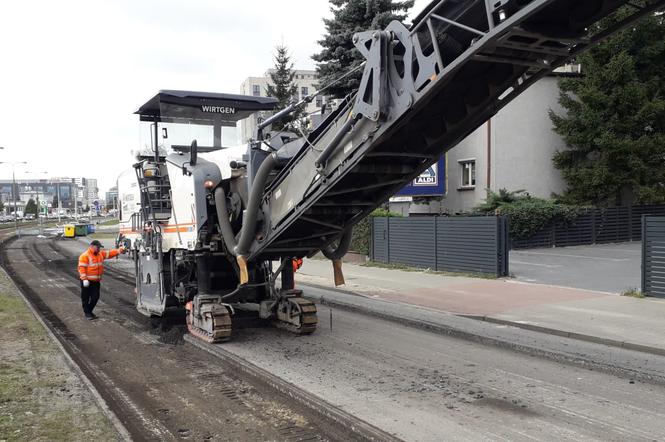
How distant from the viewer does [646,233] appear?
39.2ft

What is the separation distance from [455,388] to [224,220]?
3.79m

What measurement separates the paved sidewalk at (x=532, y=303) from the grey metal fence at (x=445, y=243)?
2.42ft

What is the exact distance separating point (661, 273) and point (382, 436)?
9.39m

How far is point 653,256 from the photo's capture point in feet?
38.7

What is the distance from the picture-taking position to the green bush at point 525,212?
20609 millimetres

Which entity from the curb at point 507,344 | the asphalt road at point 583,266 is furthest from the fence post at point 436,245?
the curb at point 507,344

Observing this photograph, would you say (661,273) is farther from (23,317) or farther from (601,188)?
(601,188)

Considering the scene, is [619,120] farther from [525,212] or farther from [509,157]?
[525,212]

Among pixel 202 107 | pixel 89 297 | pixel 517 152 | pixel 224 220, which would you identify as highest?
pixel 517 152

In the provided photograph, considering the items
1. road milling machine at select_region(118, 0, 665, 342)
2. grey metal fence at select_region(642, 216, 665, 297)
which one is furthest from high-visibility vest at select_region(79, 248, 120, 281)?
grey metal fence at select_region(642, 216, 665, 297)

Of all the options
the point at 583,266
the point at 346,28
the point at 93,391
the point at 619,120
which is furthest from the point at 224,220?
the point at 619,120

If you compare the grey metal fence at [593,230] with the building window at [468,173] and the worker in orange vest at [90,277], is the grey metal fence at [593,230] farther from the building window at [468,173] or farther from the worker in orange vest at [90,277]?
the worker in orange vest at [90,277]

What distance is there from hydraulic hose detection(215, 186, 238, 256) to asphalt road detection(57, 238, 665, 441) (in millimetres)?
1450

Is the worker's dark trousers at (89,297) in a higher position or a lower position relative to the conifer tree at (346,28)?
lower
